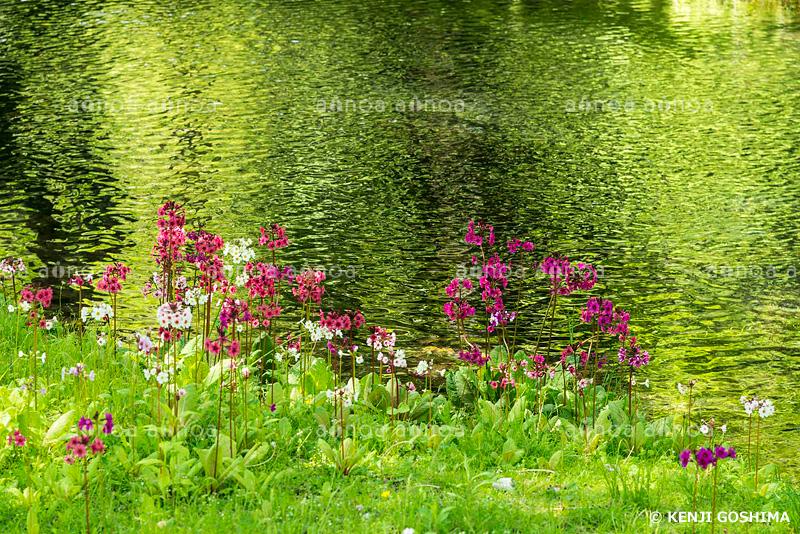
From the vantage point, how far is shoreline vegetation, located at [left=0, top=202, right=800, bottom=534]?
4258 mm

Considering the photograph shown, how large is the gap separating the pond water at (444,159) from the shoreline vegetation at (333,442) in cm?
82

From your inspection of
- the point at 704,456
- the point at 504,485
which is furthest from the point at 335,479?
the point at 704,456

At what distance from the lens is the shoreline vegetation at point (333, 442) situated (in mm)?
4258

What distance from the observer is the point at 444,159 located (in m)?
11.8

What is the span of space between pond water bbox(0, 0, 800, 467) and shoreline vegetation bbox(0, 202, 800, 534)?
824 mm

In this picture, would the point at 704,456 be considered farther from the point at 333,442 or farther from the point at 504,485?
the point at 333,442

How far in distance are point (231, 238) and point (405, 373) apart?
310 centimetres

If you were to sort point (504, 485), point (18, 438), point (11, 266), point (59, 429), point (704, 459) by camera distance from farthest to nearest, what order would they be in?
point (11, 266)
point (59, 429)
point (504, 485)
point (18, 438)
point (704, 459)

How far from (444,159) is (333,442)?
23.8 ft

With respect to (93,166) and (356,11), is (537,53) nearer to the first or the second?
(356,11)

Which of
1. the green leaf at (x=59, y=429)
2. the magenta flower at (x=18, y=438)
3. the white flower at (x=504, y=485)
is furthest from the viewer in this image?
the green leaf at (x=59, y=429)

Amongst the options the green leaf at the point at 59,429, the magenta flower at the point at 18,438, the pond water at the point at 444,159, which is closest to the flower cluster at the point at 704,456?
the pond water at the point at 444,159

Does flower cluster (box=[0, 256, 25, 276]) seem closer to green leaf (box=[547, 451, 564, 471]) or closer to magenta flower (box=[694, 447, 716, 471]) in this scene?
green leaf (box=[547, 451, 564, 471])

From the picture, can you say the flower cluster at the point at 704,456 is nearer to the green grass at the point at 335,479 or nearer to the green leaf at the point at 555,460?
the green grass at the point at 335,479
